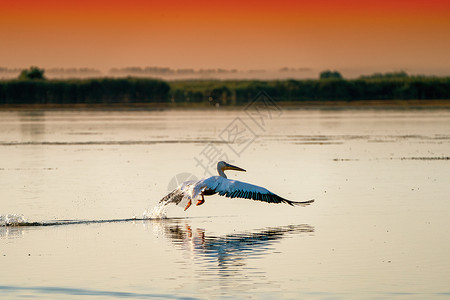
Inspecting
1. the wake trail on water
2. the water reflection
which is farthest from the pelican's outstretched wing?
the wake trail on water

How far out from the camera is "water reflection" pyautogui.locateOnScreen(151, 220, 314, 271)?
9.68 meters

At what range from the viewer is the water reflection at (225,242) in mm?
9680

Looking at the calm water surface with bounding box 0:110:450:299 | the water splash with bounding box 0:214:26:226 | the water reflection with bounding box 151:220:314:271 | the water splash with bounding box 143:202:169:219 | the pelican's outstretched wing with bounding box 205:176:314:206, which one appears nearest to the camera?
the calm water surface with bounding box 0:110:450:299

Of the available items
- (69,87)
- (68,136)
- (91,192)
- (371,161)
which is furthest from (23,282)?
(69,87)

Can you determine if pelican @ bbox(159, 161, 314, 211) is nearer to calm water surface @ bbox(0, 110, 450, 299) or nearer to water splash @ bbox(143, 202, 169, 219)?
calm water surface @ bbox(0, 110, 450, 299)

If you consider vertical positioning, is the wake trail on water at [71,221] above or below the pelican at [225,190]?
below

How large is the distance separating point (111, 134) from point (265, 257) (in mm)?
26760

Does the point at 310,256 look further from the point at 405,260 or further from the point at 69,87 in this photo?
the point at 69,87

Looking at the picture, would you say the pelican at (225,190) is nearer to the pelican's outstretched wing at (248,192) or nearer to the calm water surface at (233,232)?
Result: the pelican's outstretched wing at (248,192)

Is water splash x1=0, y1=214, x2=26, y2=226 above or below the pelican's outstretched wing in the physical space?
below

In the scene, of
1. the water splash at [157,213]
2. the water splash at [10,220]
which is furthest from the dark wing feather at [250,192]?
the water splash at [10,220]

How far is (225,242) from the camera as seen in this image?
10.7 meters

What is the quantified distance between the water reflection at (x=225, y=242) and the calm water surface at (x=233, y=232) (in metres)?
0.02

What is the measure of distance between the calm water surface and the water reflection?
0.02m
